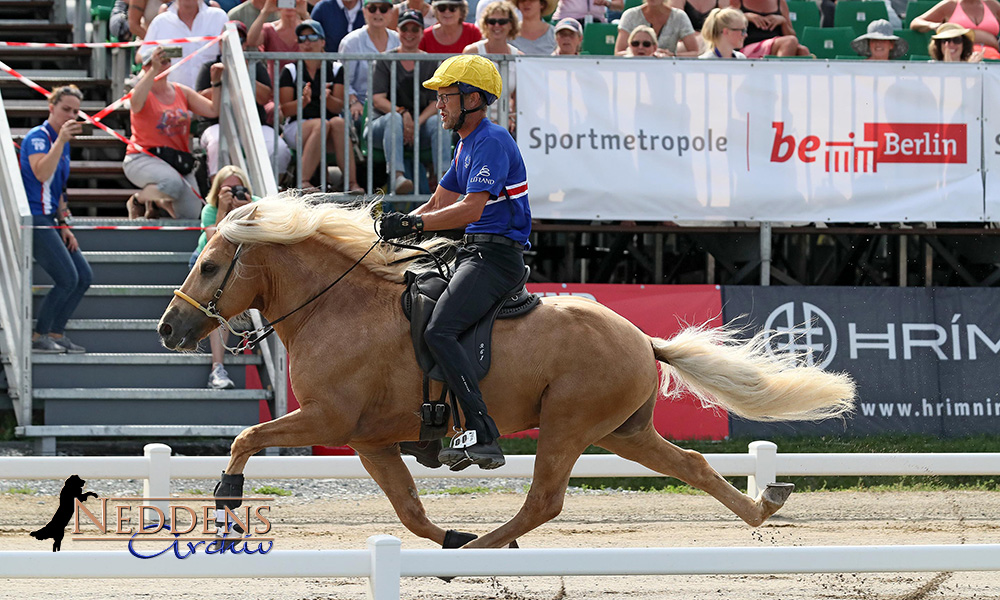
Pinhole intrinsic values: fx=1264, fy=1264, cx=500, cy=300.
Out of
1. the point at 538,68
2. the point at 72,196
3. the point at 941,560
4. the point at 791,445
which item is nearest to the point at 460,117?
the point at 941,560

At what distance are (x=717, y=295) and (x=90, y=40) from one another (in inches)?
321

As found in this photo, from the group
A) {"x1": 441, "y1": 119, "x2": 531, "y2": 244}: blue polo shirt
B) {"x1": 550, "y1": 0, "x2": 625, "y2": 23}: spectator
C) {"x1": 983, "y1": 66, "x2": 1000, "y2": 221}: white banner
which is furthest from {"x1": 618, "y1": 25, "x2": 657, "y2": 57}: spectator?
{"x1": 441, "y1": 119, "x2": 531, "y2": 244}: blue polo shirt

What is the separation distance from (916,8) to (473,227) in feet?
32.2

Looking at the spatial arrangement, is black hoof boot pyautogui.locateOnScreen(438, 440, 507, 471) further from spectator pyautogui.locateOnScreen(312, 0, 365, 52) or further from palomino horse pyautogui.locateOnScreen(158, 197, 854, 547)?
spectator pyautogui.locateOnScreen(312, 0, 365, 52)

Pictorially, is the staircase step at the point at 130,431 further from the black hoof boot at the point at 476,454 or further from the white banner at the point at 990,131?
the white banner at the point at 990,131

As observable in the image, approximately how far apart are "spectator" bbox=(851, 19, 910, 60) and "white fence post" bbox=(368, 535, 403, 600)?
897 cm

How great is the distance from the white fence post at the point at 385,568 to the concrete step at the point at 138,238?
6597 mm

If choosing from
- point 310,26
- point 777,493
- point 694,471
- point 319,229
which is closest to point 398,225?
point 319,229

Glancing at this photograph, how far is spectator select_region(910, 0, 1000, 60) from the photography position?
1321 cm

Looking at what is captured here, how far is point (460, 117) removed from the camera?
6090 mm

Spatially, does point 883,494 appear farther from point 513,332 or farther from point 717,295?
point 513,332

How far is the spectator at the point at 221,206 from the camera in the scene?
961 centimetres

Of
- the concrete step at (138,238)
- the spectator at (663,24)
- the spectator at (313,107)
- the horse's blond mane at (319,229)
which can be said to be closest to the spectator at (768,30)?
the spectator at (663,24)

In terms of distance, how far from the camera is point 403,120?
1108 centimetres
